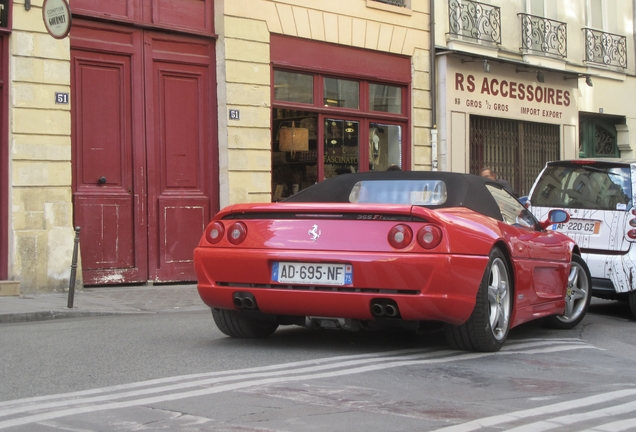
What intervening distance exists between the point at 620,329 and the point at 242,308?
4.05 m

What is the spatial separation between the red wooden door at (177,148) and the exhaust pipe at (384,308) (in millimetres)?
8180

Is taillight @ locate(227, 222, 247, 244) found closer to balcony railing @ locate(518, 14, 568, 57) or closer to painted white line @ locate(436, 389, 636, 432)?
painted white line @ locate(436, 389, 636, 432)

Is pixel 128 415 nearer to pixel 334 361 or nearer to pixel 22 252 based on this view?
pixel 334 361

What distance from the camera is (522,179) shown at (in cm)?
2227

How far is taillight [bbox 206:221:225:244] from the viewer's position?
7316 mm


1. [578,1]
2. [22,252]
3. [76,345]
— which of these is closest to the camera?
[76,345]

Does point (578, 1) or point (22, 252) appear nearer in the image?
point (22, 252)

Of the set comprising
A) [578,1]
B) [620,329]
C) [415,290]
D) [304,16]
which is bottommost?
[620,329]

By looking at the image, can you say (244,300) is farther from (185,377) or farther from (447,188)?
(447,188)

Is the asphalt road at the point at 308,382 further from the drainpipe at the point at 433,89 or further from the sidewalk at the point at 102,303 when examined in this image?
the drainpipe at the point at 433,89

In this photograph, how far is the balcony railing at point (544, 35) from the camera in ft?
72.4

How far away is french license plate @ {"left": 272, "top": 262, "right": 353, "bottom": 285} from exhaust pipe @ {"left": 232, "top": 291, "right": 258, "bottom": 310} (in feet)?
0.76

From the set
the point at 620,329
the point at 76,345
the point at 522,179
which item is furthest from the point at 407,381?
the point at 522,179

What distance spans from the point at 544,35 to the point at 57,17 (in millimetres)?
13356
